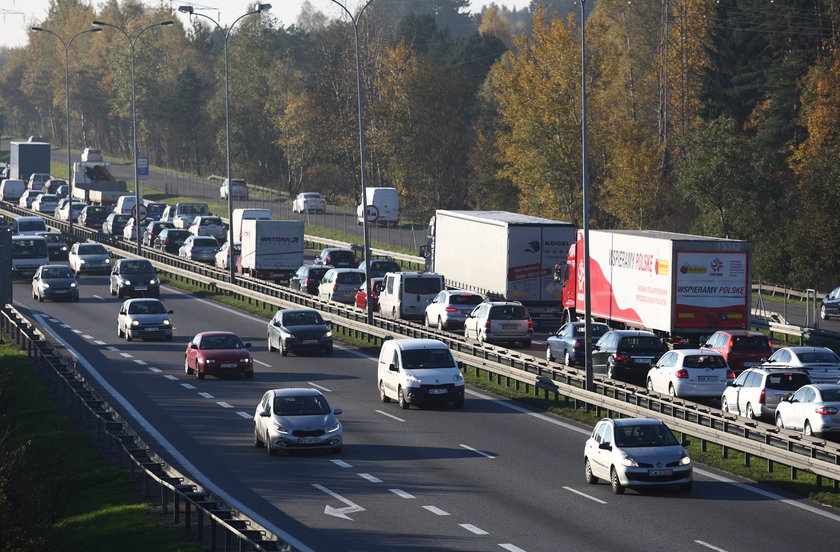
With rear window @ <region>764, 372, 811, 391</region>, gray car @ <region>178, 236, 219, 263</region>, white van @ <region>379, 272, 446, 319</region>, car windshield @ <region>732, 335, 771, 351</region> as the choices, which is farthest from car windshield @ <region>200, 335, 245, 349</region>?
gray car @ <region>178, 236, 219, 263</region>

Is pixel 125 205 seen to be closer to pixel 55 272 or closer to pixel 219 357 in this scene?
pixel 55 272

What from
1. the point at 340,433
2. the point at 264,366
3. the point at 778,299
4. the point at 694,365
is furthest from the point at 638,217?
the point at 340,433

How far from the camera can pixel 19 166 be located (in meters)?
133

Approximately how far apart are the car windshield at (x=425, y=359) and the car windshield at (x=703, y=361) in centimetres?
553

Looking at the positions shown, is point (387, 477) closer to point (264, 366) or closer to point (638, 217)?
point (264, 366)

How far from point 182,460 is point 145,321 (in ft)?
74.4

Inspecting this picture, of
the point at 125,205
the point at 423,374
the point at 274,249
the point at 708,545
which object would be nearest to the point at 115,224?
the point at 125,205

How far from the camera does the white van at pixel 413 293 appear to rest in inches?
2103

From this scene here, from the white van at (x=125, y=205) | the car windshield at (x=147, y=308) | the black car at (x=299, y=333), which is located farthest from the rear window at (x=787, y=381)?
the white van at (x=125, y=205)

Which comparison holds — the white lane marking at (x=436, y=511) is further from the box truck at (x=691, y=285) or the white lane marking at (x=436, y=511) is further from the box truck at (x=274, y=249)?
the box truck at (x=274, y=249)

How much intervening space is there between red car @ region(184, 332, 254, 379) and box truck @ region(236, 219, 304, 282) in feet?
76.6

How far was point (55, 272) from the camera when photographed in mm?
65125

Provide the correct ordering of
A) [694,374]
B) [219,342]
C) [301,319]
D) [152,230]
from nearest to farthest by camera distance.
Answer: [694,374], [219,342], [301,319], [152,230]

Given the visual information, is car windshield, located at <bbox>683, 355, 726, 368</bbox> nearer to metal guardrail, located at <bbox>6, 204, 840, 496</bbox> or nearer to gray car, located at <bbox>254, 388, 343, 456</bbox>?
metal guardrail, located at <bbox>6, 204, 840, 496</bbox>
